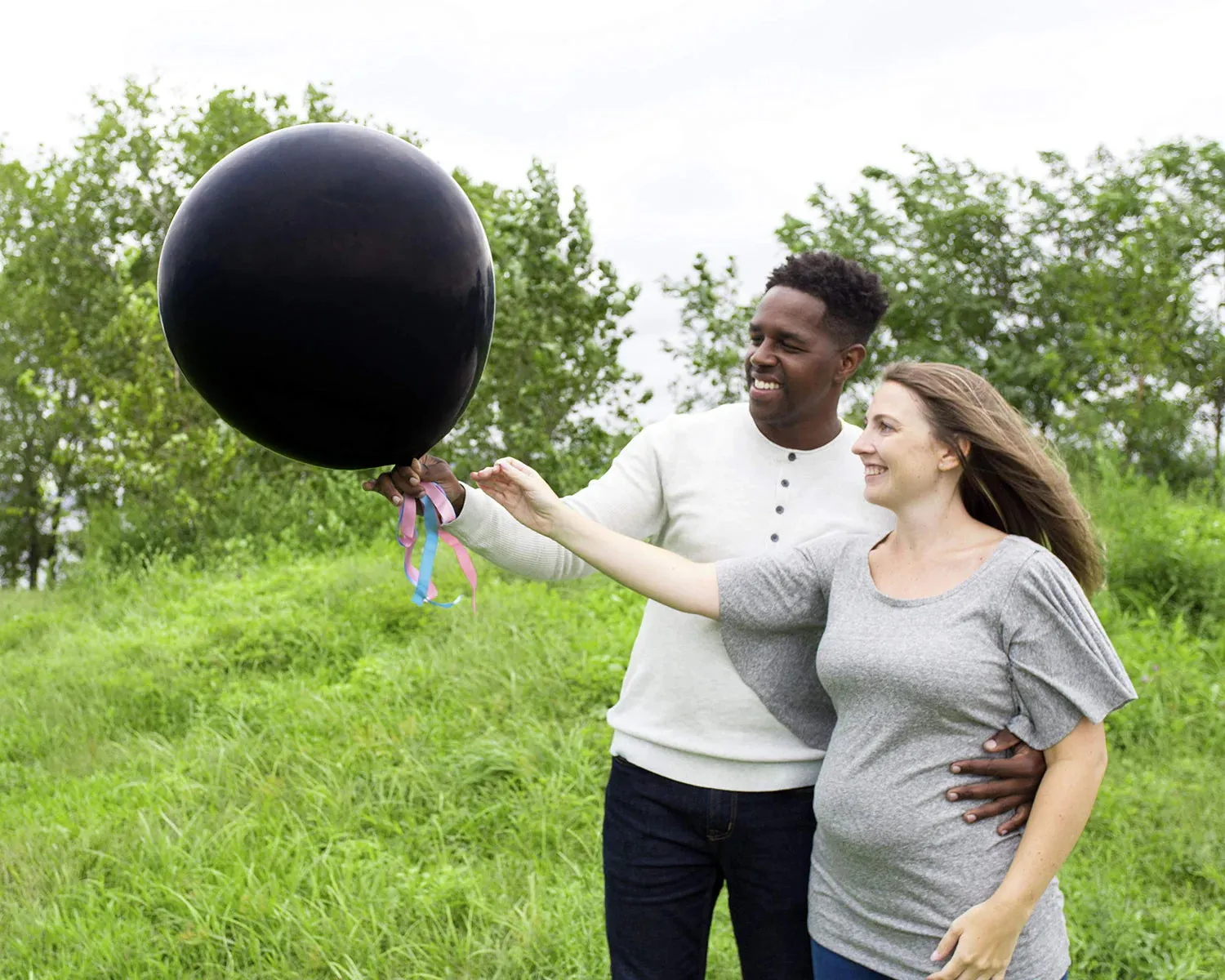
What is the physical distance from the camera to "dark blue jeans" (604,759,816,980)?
2.05m

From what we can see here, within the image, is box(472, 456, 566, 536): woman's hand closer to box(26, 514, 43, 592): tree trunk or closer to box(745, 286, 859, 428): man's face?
box(745, 286, 859, 428): man's face

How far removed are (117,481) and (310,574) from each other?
472cm

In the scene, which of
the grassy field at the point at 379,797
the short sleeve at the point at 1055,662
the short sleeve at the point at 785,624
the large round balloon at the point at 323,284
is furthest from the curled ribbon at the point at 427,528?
the grassy field at the point at 379,797

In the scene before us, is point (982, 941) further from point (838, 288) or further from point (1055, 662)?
point (838, 288)

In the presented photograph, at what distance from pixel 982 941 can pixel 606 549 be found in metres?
0.90

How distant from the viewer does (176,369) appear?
10.9 metres

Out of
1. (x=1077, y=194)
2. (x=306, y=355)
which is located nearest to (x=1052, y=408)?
(x=1077, y=194)

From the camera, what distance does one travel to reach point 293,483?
34.7 ft

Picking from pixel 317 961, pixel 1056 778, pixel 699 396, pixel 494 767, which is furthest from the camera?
pixel 699 396

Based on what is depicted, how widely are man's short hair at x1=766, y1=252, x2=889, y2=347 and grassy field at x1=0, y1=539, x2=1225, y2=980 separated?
6.97 ft

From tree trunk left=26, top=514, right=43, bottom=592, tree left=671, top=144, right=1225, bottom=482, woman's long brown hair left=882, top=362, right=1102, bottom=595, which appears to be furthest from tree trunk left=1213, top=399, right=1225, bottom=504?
tree trunk left=26, top=514, right=43, bottom=592

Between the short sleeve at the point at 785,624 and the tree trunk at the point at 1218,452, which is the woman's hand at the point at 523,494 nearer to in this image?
the short sleeve at the point at 785,624

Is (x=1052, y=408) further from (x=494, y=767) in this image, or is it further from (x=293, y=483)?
(x=494, y=767)

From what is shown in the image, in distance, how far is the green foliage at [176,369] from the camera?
25.9ft
